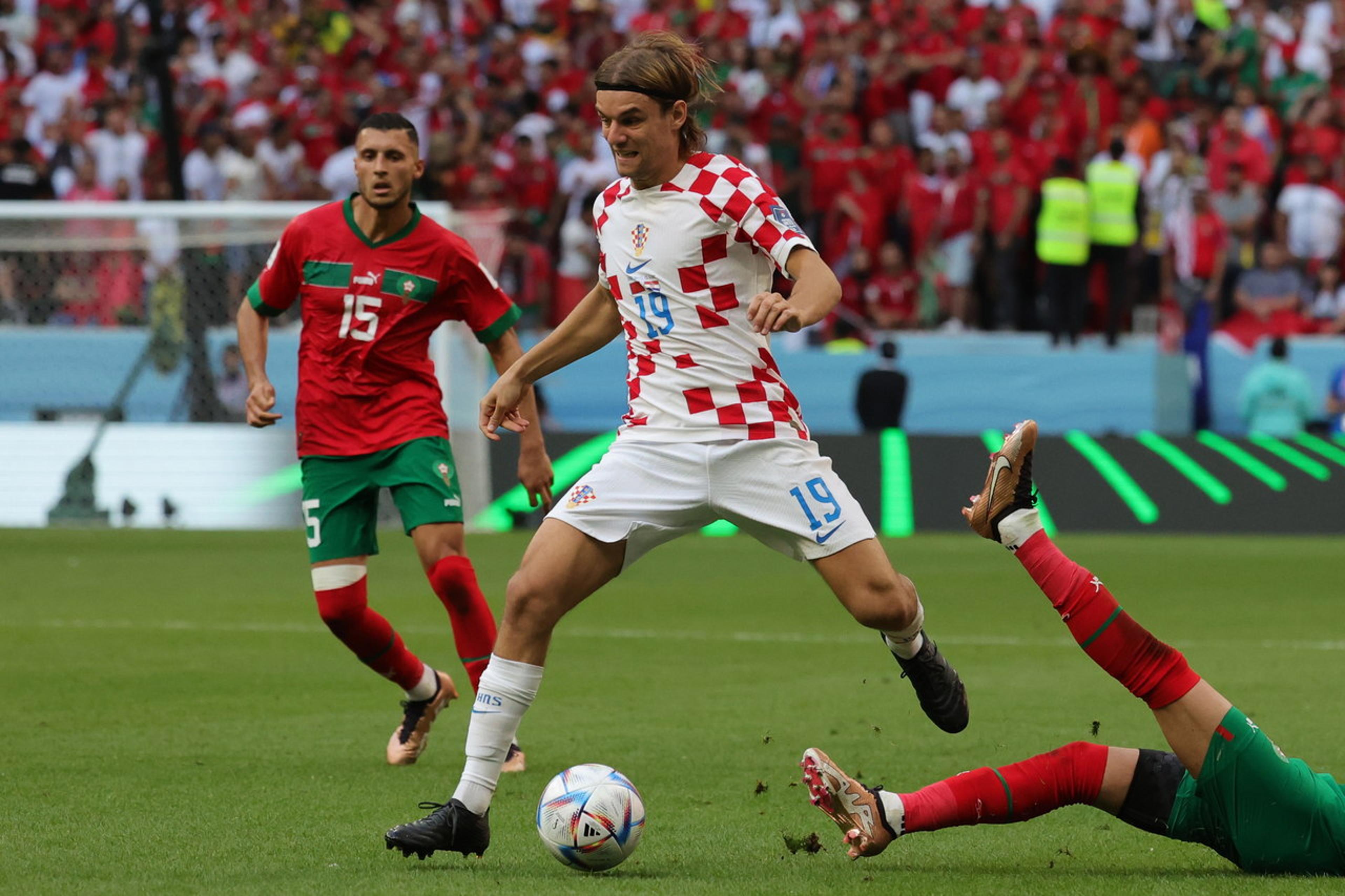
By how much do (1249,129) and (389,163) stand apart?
15725 millimetres

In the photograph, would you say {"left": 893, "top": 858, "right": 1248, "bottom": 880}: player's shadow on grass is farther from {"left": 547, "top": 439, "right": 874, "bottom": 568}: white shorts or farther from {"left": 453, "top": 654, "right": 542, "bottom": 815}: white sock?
{"left": 453, "top": 654, "right": 542, "bottom": 815}: white sock

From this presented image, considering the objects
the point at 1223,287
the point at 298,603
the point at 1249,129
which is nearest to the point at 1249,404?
the point at 1223,287

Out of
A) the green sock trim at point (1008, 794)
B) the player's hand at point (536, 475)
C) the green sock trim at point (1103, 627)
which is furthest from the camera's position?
the player's hand at point (536, 475)

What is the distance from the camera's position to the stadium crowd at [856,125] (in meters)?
20.1

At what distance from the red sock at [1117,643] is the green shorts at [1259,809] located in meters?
0.15

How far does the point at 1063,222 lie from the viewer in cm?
1928

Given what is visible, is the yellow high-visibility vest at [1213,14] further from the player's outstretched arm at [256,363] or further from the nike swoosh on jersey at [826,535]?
the nike swoosh on jersey at [826,535]

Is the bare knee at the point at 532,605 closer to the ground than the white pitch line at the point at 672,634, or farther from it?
farther from it

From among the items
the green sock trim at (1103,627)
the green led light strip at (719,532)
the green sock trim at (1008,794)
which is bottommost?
the green led light strip at (719,532)

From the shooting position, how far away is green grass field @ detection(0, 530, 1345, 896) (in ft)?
16.2

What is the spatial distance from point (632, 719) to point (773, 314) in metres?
3.33

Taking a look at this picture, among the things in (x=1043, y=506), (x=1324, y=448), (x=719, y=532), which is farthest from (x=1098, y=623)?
(x=1324, y=448)

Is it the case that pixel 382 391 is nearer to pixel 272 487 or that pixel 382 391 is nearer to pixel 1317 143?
pixel 272 487

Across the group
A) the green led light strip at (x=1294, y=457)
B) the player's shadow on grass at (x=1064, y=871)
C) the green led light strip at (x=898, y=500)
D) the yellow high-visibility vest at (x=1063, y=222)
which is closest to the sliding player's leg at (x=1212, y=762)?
the player's shadow on grass at (x=1064, y=871)
